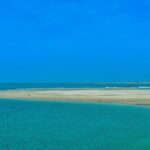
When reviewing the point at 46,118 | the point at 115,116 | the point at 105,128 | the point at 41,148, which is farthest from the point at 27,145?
the point at 115,116

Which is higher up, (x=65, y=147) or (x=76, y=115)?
(x=65, y=147)

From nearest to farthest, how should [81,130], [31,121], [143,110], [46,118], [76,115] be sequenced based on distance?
[81,130], [31,121], [46,118], [76,115], [143,110]

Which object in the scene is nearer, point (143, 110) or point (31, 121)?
point (31, 121)

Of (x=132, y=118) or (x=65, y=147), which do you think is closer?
(x=65, y=147)

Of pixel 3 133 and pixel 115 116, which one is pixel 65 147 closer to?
pixel 3 133

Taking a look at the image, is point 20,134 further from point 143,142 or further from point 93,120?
Result: point 93,120

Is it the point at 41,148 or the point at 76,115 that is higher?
the point at 41,148

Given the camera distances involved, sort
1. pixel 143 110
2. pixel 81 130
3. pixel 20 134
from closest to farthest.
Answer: pixel 20 134 → pixel 81 130 → pixel 143 110

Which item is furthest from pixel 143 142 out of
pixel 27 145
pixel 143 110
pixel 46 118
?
pixel 143 110

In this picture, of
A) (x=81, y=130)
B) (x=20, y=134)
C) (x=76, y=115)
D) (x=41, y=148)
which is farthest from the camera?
(x=76, y=115)
